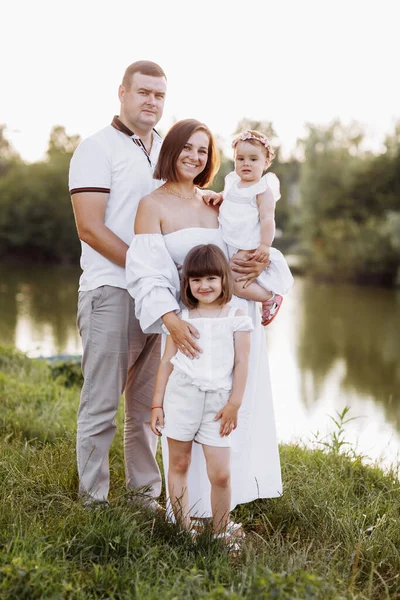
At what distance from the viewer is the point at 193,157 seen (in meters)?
2.82

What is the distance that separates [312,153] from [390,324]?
417 inches

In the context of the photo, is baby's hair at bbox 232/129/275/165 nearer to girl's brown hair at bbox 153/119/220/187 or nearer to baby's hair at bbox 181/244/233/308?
girl's brown hair at bbox 153/119/220/187

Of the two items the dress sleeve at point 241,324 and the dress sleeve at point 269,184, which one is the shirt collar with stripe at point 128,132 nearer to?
the dress sleeve at point 269,184

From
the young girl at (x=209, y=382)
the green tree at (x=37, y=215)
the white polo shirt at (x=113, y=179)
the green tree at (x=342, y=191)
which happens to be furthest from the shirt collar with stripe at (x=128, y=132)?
the green tree at (x=37, y=215)

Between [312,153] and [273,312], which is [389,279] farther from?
[273,312]

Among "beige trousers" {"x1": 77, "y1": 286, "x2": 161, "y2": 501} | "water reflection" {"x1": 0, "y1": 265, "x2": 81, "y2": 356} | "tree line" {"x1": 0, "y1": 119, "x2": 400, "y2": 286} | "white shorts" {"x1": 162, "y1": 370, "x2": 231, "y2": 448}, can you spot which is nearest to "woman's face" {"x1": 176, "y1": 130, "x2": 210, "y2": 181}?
"beige trousers" {"x1": 77, "y1": 286, "x2": 161, "y2": 501}

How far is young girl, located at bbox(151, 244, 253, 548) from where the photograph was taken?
2.68 metres

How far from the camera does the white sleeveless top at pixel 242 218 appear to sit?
9.43ft

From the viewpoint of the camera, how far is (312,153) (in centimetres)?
2436

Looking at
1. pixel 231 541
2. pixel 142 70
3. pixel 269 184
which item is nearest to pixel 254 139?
pixel 269 184

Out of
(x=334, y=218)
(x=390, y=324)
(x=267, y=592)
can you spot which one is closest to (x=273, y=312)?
(x=267, y=592)

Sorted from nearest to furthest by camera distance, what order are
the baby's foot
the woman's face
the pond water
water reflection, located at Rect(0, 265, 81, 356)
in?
1. the woman's face
2. the baby's foot
3. the pond water
4. water reflection, located at Rect(0, 265, 81, 356)

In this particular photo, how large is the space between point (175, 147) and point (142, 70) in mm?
436

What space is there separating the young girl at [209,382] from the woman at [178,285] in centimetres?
7
